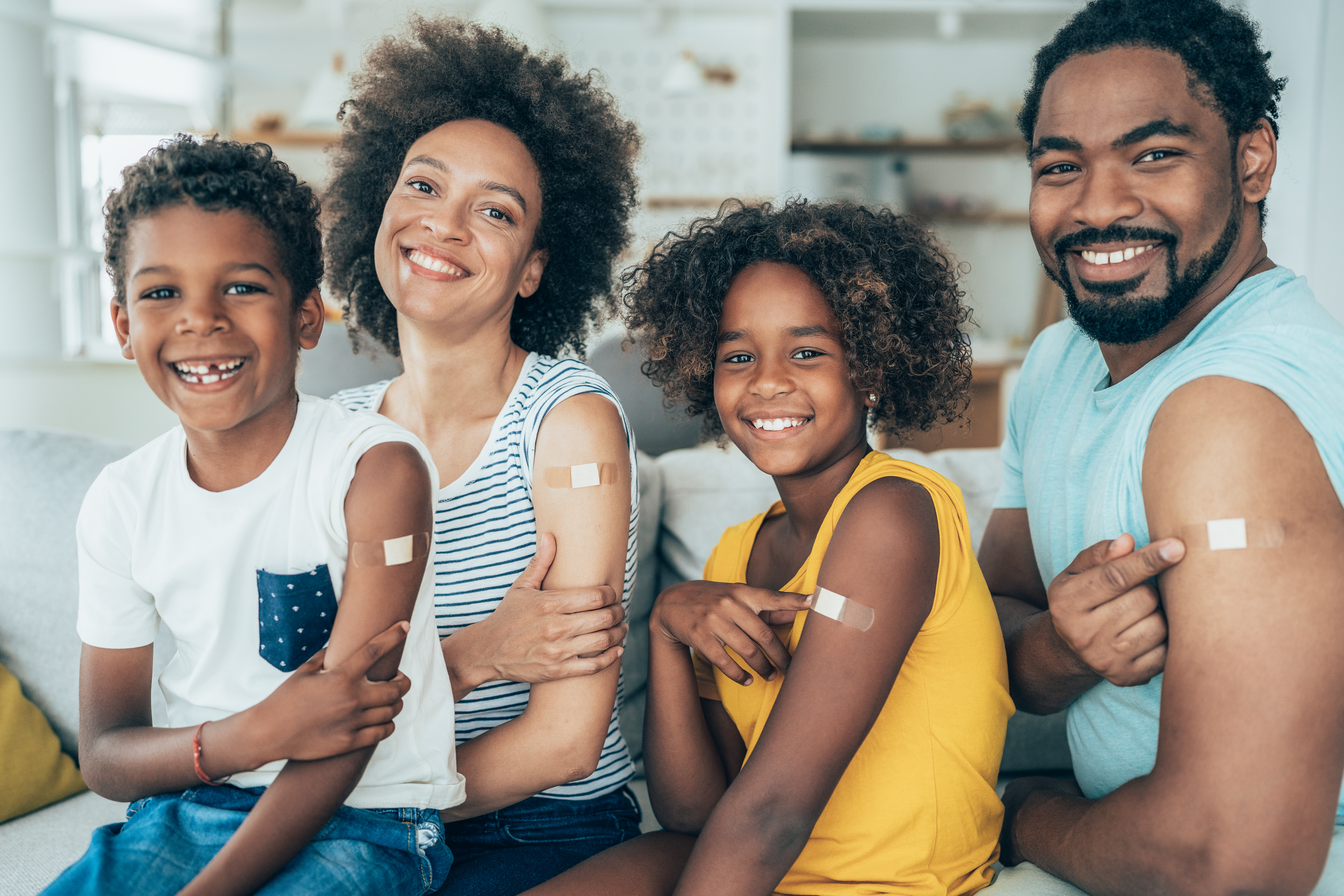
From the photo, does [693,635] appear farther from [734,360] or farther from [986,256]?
[986,256]

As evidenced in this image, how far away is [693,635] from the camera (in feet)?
3.83

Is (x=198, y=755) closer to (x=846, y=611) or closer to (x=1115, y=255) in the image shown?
Result: (x=846, y=611)

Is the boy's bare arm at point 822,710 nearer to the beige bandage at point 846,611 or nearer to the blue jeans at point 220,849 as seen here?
the beige bandage at point 846,611

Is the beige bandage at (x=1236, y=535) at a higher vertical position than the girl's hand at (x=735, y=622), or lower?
higher

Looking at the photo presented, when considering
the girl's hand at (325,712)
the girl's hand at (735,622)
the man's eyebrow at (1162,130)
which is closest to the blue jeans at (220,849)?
the girl's hand at (325,712)

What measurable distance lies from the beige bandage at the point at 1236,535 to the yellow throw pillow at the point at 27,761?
162 centimetres

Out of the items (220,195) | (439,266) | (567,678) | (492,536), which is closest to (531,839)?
(567,678)

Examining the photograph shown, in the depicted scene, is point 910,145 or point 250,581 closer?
point 250,581

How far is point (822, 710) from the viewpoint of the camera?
3.31 feet

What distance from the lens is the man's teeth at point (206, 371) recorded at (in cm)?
92

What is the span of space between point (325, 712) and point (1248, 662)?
82cm

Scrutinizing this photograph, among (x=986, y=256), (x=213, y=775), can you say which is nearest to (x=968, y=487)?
(x=213, y=775)

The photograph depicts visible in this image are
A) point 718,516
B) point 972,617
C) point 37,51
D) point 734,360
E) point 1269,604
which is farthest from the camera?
point 37,51

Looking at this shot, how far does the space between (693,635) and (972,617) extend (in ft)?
1.06
